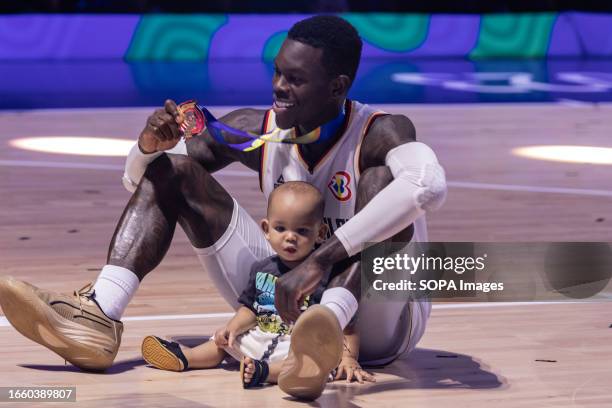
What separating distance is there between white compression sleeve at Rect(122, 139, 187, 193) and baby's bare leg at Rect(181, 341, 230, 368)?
0.56 m

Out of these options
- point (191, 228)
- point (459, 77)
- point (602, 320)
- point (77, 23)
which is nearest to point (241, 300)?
point (191, 228)

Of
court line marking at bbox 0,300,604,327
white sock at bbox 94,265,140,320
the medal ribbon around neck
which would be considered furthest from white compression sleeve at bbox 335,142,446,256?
court line marking at bbox 0,300,604,327

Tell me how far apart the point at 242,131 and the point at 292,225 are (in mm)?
452

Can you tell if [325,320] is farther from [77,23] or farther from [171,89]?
[77,23]

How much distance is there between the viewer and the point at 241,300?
4.23m

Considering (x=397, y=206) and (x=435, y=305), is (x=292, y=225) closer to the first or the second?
(x=397, y=206)

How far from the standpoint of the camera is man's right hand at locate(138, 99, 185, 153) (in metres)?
4.12

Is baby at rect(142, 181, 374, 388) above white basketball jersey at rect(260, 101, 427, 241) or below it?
below

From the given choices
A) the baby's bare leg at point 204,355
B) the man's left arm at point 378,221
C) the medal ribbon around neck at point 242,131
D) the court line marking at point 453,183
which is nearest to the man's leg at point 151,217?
the medal ribbon around neck at point 242,131

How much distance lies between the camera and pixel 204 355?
4320mm

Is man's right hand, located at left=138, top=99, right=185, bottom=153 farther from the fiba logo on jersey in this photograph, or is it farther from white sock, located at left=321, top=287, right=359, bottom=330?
white sock, located at left=321, top=287, right=359, bottom=330

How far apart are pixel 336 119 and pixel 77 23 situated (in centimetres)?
1489
